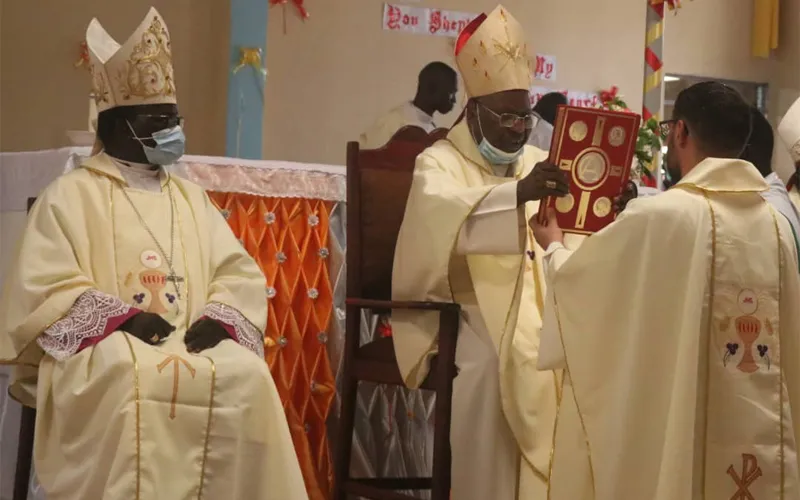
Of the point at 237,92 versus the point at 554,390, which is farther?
the point at 237,92

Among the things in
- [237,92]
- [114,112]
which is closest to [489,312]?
[114,112]

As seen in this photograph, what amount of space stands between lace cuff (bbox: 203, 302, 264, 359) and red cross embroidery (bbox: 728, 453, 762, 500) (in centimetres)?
134

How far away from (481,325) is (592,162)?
67 cm

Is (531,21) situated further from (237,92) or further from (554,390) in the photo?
(554,390)

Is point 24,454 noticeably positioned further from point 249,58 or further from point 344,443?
point 249,58

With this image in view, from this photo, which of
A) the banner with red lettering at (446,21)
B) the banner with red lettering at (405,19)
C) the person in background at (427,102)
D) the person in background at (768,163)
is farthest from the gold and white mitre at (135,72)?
the banner with red lettering at (446,21)

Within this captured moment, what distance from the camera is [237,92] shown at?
22.8 feet

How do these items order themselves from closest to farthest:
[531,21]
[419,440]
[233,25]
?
1. [419,440]
2. [233,25]
3. [531,21]

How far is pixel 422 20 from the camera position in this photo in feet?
25.6

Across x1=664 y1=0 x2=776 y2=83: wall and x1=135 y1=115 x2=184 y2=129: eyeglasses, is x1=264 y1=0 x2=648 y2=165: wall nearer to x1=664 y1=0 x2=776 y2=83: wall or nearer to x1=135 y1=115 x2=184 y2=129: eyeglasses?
Answer: x1=664 y1=0 x2=776 y2=83: wall

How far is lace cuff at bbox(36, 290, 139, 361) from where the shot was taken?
2736 mm

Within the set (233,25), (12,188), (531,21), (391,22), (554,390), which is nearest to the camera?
(554,390)

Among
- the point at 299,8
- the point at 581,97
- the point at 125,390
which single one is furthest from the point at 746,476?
the point at 581,97

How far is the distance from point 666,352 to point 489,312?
0.76 meters
